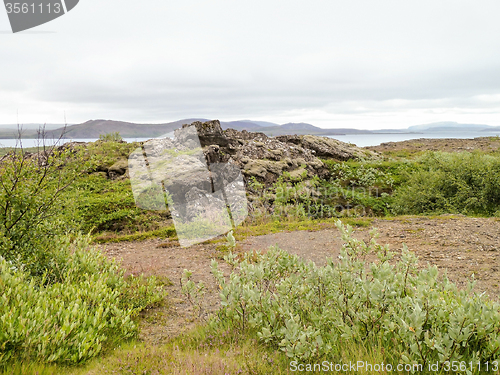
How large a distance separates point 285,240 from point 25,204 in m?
7.17

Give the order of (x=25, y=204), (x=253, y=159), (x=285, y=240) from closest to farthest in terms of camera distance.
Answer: (x=25, y=204) → (x=285, y=240) → (x=253, y=159)

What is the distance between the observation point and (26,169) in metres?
5.31

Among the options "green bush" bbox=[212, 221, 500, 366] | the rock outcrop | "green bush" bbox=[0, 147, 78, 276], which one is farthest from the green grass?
"green bush" bbox=[212, 221, 500, 366]

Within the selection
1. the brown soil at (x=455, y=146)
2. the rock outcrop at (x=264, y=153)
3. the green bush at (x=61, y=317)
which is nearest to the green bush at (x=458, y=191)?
the rock outcrop at (x=264, y=153)

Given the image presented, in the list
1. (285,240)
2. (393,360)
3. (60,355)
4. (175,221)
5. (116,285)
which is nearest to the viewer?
(393,360)

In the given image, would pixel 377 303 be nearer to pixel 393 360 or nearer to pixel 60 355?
pixel 393 360

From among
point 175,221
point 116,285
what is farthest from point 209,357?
point 175,221

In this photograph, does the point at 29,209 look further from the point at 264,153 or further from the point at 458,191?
the point at 264,153

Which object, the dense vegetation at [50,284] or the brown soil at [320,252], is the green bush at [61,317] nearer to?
the dense vegetation at [50,284]

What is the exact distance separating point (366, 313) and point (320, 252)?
5786mm

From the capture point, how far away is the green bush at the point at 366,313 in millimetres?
2607

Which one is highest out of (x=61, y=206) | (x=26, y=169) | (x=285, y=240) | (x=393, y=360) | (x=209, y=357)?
(x=26, y=169)

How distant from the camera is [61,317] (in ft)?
11.8

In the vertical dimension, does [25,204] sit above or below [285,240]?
above
